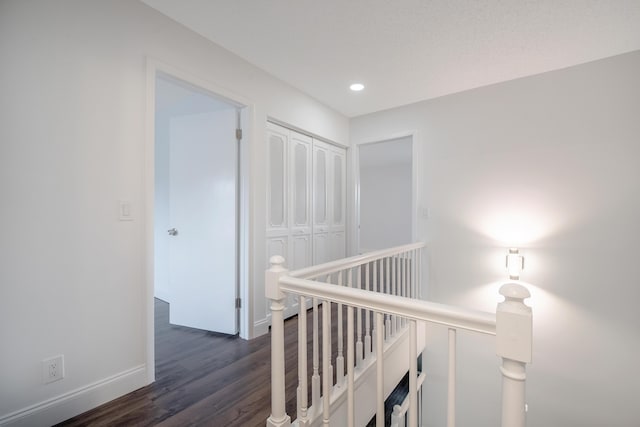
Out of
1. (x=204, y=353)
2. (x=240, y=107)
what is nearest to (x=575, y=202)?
(x=240, y=107)

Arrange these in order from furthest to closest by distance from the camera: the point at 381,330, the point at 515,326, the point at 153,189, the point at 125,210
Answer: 1. the point at 153,189
2. the point at 125,210
3. the point at 381,330
4. the point at 515,326

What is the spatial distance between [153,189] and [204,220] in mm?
856

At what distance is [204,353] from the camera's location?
7.59ft

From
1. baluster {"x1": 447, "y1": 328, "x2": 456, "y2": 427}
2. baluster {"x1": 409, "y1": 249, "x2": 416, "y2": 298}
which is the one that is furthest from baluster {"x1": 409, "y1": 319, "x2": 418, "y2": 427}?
baluster {"x1": 409, "y1": 249, "x2": 416, "y2": 298}

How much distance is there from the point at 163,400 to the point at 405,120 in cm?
350

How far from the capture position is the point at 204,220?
2.74 m

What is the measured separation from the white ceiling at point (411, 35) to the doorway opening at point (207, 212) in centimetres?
59

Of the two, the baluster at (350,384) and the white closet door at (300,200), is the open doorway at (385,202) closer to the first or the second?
the white closet door at (300,200)

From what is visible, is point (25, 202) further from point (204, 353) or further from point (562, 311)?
point (562, 311)

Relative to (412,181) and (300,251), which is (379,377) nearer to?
(300,251)

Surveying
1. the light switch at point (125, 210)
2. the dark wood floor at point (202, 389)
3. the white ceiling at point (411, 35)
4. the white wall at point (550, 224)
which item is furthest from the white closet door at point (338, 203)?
the light switch at point (125, 210)

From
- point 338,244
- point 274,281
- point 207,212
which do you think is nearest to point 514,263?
point 338,244

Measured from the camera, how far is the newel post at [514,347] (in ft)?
2.50

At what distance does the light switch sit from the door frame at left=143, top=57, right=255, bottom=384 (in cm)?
9
